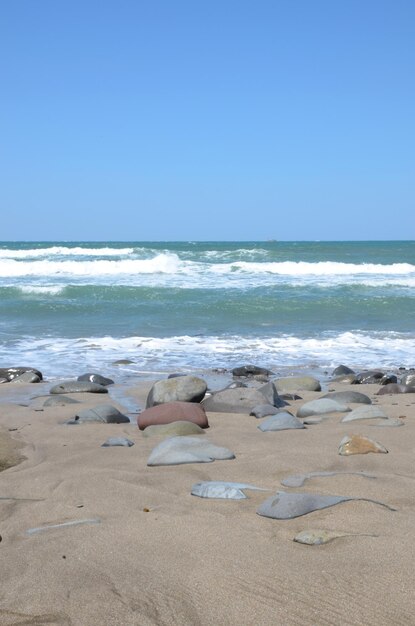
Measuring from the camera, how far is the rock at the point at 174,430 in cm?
538

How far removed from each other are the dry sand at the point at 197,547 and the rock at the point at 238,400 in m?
2.02

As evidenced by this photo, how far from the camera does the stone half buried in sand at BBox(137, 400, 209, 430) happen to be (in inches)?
228

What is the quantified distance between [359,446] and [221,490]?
127 cm

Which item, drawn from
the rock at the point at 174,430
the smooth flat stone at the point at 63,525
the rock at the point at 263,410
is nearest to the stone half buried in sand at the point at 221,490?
the smooth flat stone at the point at 63,525

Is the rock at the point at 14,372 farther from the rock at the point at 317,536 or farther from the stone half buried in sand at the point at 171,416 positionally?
the rock at the point at 317,536

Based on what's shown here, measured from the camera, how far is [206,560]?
2.61 meters

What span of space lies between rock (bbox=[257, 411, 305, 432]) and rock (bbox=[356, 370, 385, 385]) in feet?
11.3

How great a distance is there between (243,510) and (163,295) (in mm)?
17404

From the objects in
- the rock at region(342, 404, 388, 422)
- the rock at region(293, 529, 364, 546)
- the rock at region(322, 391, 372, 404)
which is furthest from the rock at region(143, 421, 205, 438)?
the rock at region(293, 529, 364, 546)

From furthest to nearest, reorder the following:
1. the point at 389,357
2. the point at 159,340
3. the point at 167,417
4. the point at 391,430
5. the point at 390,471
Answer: the point at 159,340, the point at 389,357, the point at 167,417, the point at 391,430, the point at 390,471

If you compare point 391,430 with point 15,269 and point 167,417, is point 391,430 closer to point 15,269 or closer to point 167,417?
point 167,417

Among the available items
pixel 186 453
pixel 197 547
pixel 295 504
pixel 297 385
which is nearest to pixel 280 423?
pixel 186 453

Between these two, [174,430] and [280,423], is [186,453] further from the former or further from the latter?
[280,423]

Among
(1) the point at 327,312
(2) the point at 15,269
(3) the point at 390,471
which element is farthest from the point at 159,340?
(2) the point at 15,269
